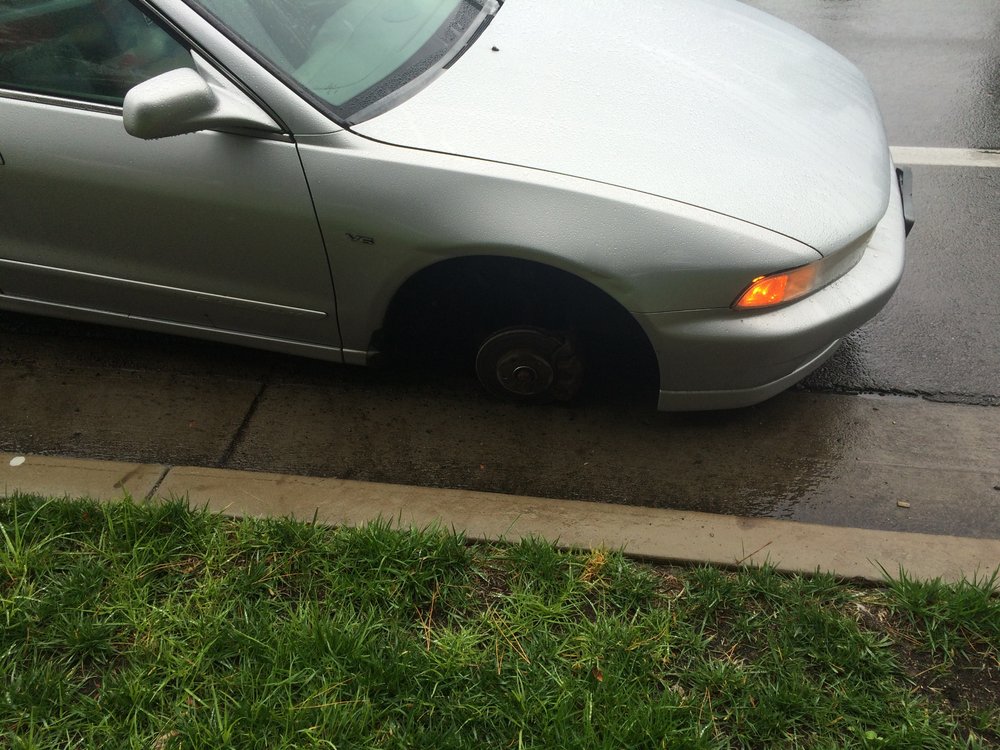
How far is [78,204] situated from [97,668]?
1387mm

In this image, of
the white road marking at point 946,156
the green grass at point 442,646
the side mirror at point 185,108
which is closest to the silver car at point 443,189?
the side mirror at point 185,108

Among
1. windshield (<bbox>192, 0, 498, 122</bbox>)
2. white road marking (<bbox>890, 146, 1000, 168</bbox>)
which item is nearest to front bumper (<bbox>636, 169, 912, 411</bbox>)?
windshield (<bbox>192, 0, 498, 122</bbox>)

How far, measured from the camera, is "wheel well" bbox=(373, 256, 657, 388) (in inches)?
107

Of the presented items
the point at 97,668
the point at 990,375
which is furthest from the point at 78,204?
the point at 990,375

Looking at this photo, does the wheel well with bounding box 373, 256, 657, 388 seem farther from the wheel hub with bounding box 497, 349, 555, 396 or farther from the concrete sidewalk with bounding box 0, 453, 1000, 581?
the concrete sidewalk with bounding box 0, 453, 1000, 581

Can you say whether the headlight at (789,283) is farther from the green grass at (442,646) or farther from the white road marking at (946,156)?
the white road marking at (946,156)

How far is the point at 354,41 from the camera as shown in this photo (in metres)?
2.79

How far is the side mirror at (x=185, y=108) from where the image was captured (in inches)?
92.8

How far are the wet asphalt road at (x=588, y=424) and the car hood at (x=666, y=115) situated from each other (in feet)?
2.42

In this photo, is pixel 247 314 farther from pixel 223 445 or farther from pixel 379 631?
pixel 379 631

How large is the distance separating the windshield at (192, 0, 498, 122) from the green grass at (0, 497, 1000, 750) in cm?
127

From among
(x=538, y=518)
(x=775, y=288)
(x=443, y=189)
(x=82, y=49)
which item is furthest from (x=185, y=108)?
(x=775, y=288)

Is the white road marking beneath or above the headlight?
beneath

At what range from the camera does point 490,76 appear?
9.10 feet
